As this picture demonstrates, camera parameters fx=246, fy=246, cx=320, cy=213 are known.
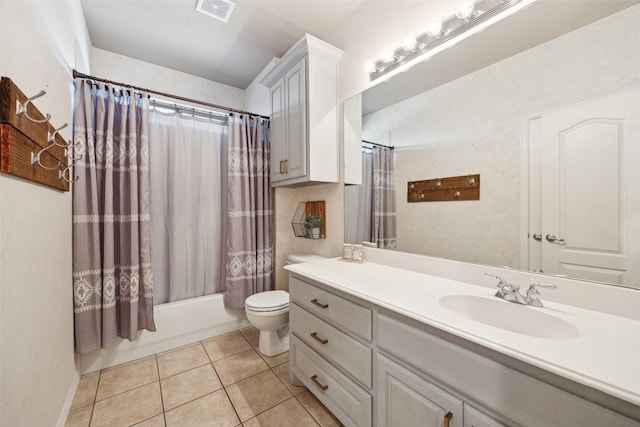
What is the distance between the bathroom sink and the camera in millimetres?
864

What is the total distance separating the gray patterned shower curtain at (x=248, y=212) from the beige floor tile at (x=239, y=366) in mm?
452

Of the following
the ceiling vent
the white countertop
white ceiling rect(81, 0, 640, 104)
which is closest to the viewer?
the white countertop

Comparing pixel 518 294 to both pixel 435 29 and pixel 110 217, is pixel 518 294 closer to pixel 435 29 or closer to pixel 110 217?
pixel 435 29

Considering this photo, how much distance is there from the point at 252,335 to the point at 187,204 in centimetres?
136

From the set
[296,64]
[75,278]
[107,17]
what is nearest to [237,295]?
[75,278]

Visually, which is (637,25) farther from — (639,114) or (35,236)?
(35,236)

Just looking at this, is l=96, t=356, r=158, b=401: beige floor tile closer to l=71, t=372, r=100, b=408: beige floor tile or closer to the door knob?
l=71, t=372, r=100, b=408: beige floor tile

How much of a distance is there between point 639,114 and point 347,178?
142 centimetres

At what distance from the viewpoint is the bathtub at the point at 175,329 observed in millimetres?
1846

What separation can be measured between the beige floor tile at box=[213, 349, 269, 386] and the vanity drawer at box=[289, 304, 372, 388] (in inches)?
22.4

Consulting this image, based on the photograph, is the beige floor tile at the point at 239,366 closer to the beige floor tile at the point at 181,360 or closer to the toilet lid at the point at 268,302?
the beige floor tile at the point at 181,360

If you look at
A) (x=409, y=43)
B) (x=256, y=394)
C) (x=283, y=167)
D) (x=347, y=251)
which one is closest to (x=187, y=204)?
(x=283, y=167)

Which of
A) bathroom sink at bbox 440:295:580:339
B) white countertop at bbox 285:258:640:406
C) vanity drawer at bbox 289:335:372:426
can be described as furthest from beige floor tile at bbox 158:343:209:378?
bathroom sink at bbox 440:295:580:339

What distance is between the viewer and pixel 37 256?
3.46ft
